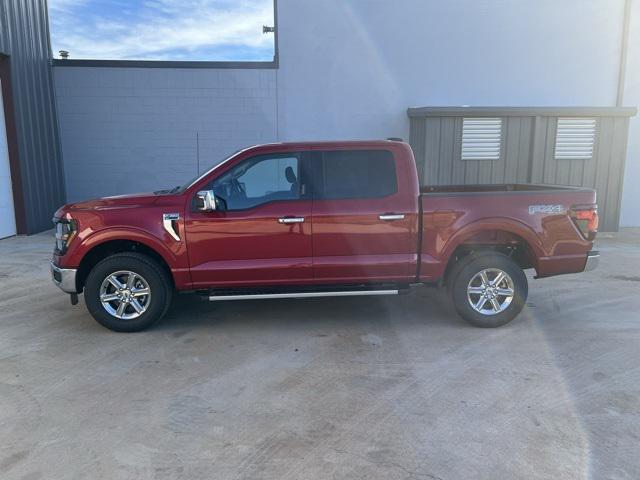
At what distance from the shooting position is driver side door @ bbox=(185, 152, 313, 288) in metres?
4.97

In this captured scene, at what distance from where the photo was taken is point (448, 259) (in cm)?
523

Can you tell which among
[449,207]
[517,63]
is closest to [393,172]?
[449,207]

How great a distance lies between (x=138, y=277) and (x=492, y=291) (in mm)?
3646

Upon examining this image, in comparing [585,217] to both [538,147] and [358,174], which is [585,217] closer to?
[358,174]

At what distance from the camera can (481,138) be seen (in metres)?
10.7

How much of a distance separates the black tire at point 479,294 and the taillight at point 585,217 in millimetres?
781

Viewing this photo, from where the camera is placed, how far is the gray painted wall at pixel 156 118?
11.6 meters

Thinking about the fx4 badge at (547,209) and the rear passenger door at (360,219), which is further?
the fx4 badge at (547,209)

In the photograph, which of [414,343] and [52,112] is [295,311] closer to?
[414,343]

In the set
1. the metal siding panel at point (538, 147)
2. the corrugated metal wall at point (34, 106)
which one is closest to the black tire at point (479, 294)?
the metal siding panel at point (538, 147)

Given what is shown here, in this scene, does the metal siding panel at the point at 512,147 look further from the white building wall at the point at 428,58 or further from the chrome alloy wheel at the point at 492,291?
the chrome alloy wheel at the point at 492,291

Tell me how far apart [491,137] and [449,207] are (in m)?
6.33

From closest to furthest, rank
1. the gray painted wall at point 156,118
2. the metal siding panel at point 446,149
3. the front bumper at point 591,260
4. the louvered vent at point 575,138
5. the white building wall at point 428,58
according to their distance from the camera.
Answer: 1. the front bumper at point 591,260
2. the metal siding panel at point 446,149
3. the louvered vent at point 575,138
4. the white building wall at point 428,58
5. the gray painted wall at point 156,118

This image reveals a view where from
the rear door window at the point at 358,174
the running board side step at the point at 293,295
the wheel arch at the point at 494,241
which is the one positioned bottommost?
the running board side step at the point at 293,295
